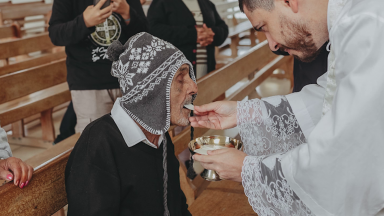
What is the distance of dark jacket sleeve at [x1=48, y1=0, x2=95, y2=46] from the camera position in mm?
2545

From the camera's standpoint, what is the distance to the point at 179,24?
370cm

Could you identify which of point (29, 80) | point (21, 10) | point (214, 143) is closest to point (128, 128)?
point (214, 143)

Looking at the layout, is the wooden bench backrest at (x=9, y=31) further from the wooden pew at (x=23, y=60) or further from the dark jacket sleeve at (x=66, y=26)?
the dark jacket sleeve at (x=66, y=26)

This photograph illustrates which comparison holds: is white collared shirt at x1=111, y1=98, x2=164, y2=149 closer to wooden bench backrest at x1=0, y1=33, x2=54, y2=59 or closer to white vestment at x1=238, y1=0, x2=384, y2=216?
white vestment at x1=238, y1=0, x2=384, y2=216

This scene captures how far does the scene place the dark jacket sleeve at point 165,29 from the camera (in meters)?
3.53

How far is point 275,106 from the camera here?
2.10 m

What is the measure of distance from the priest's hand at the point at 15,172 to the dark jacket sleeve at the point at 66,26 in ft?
4.06

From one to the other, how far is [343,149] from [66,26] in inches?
77.9

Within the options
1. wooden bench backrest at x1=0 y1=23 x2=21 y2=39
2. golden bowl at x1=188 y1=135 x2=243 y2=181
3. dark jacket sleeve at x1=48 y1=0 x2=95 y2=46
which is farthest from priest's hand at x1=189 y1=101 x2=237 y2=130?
wooden bench backrest at x1=0 y1=23 x2=21 y2=39

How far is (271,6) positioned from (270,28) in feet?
0.35

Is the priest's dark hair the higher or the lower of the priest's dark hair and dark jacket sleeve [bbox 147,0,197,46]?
the higher

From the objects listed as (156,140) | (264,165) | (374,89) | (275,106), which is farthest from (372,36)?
(156,140)

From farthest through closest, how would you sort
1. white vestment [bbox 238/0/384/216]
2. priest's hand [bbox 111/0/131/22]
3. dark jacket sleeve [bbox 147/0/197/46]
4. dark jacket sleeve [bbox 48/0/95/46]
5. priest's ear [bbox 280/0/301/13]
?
dark jacket sleeve [bbox 147/0/197/46] → priest's hand [bbox 111/0/131/22] → dark jacket sleeve [bbox 48/0/95/46] → priest's ear [bbox 280/0/301/13] → white vestment [bbox 238/0/384/216]

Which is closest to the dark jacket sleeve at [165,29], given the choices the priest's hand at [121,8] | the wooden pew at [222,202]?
the priest's hand at [121,8]
